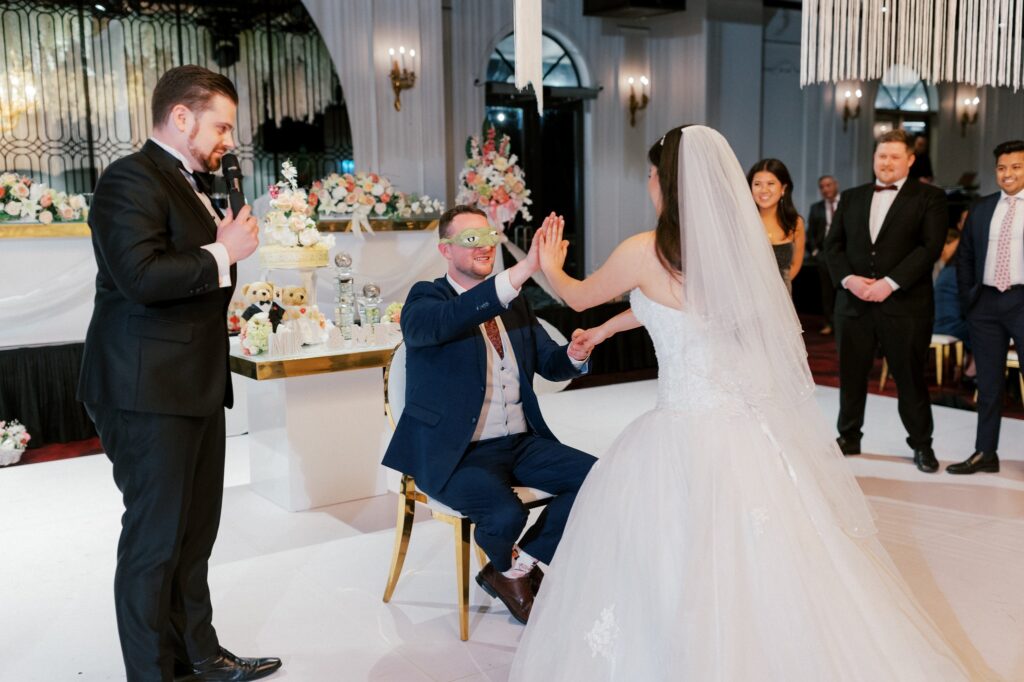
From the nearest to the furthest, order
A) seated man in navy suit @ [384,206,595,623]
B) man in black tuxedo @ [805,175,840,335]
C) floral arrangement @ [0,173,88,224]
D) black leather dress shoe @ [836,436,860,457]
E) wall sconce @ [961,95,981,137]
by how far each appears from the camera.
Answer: seated man in navy suit @ [384,206,595,623] → black leather dress shoe @ [836,436,860,457] → floral arrangement @ [0,173,88,224] → man in black tuxedo @ [805,175,840,335] → wall sconce @ [961,95,981,137]

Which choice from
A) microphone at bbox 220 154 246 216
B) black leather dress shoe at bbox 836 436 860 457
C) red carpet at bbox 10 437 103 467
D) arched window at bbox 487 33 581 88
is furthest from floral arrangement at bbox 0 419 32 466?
arched window at bbox 487 33 581 88

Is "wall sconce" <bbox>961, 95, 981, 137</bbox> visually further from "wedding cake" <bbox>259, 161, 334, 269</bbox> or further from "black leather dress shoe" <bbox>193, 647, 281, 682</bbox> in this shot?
"black leather dress shoe" <bbox>193, 647, 281, 682</bbox>

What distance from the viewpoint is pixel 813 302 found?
12.7m

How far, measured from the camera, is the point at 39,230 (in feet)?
21.2

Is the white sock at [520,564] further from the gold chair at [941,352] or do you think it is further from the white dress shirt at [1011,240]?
the gold chair at [941,352]

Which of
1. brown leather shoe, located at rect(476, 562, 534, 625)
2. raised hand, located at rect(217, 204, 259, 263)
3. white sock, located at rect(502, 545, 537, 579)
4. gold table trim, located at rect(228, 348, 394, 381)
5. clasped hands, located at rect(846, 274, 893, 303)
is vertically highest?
raised hand, located at rect(217, 204, 259, 263)

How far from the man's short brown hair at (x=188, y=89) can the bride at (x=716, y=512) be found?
97cm

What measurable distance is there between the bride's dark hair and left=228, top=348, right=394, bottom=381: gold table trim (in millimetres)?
2131

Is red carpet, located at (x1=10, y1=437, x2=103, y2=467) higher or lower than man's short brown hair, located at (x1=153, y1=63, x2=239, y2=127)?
lower

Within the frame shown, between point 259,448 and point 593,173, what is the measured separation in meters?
7.31

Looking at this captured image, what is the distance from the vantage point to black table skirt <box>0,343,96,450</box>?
6172 mm

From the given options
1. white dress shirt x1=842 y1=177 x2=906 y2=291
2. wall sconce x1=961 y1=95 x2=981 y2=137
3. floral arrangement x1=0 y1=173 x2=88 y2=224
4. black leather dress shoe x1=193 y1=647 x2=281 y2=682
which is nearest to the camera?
black leather dress shoe x1=193 y1=647 x2=281 y2=682

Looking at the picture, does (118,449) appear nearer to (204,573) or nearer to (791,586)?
(204,573)

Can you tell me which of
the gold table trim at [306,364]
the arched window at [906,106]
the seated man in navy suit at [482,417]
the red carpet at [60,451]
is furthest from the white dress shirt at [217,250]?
the arched window at [906,106]
